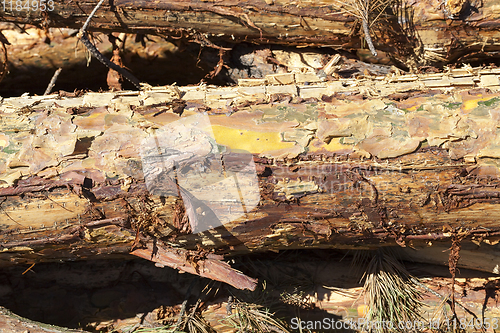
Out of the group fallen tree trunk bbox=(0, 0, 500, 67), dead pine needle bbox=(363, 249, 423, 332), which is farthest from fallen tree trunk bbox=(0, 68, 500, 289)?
fallen tree trunk bbox=(0, 0, 500, 67)

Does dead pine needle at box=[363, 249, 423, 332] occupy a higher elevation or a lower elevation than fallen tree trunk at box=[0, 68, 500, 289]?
lower

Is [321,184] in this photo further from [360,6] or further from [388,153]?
[360,6]

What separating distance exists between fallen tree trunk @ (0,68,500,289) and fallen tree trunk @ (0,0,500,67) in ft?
2.35

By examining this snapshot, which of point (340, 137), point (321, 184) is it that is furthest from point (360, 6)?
point (321, 184)

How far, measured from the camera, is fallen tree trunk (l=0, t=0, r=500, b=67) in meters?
2.31

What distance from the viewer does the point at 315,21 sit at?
240cm

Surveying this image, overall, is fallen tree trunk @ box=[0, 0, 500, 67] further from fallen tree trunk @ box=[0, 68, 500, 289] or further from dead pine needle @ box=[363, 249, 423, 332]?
dead pine needle @ box=[363, 249, 423, 332]

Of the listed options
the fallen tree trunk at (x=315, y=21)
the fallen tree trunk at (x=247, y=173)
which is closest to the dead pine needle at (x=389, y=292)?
the fallen tree trunk at (x=247, y=173)

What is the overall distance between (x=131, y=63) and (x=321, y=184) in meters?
1.94

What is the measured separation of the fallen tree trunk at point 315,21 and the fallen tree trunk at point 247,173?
0.72 m

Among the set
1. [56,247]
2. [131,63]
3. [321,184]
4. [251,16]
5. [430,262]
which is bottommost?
[430,262]

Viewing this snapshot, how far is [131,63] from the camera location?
2.92 metres

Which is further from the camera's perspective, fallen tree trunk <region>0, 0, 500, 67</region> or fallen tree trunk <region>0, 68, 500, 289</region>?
fallen tree trunk <region>0, 0, 500, 67</region>

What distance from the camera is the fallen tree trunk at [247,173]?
1609 mm
